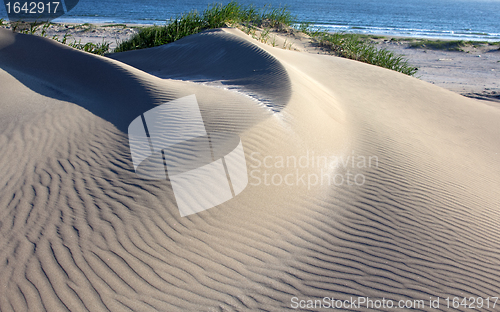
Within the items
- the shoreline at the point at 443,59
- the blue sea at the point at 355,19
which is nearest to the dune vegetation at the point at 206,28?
the shoreline at the point at 443,59

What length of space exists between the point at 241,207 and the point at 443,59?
17.4 metres

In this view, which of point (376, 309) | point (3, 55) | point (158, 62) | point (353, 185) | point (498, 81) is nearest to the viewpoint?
point (376, 309)

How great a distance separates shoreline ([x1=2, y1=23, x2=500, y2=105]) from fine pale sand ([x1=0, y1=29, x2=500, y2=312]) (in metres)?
5.96

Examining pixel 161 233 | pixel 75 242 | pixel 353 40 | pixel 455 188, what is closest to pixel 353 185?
pixel 455 188

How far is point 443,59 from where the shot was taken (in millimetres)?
16297

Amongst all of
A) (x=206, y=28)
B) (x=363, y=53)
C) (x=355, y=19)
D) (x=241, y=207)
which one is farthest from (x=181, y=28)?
(x=355, y=19)

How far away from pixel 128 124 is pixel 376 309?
4.15 metres

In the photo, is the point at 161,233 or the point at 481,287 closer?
the point at 481,287

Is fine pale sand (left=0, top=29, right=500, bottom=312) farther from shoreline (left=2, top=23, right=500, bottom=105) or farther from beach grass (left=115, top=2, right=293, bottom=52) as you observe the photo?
shoreline (left=2, top=23, right=500, bottom=105)

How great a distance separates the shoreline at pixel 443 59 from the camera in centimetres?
1162

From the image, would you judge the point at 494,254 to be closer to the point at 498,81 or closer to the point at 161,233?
the point at 161,233

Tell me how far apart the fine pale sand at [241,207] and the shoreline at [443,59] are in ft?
19.6

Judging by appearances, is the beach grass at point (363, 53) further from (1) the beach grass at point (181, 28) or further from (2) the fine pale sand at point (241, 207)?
(2) the fine pale sand at point (241, 207)

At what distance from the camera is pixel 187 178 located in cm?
368
